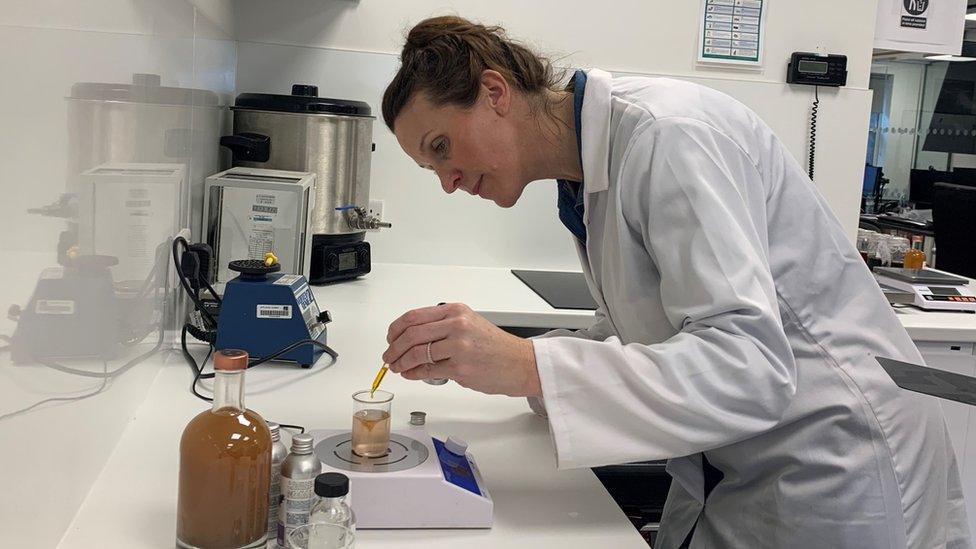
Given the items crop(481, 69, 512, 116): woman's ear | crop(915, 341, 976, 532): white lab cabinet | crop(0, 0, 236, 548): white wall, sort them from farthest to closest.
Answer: crop(915, 341, 976, 532): white lab cabinet, crop(481, 69, 512, 116): woman's ear, crop(0, 0, 236, 548): white wall

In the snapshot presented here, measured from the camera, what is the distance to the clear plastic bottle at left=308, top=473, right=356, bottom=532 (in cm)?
80

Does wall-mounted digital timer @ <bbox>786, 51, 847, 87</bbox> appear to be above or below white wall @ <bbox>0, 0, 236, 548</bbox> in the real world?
above

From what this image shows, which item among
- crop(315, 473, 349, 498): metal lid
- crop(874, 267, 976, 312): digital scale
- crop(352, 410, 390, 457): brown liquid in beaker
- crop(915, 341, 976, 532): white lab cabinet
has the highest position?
crop(874, 267, 976, 312): digital scale

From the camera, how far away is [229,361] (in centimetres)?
81

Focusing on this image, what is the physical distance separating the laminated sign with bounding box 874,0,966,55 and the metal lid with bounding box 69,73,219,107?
212cm

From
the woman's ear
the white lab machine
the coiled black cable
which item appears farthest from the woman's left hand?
the coiled black cable

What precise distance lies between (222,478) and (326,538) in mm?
112

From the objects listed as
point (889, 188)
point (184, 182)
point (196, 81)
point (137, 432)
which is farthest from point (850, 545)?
point (889, 188)

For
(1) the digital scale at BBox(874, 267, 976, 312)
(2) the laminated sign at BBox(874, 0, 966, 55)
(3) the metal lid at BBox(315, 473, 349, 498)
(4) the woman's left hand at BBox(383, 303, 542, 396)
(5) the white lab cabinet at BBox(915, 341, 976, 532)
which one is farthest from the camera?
(2) the laminated sign at BBox(874, 0, 966, 55)

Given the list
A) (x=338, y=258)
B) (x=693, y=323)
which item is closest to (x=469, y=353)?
(x=693, y=323)

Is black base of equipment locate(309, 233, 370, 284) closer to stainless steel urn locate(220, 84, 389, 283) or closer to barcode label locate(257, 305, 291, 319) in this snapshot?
stainless steel urn locate(220, 84, 389, 283)

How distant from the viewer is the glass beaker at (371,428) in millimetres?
1045

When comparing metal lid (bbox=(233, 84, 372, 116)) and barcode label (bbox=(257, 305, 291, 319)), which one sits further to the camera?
metal lid (bbox=(233, 84, 372, 116))

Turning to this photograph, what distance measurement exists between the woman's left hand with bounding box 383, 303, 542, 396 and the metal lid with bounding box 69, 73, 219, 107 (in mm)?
427
